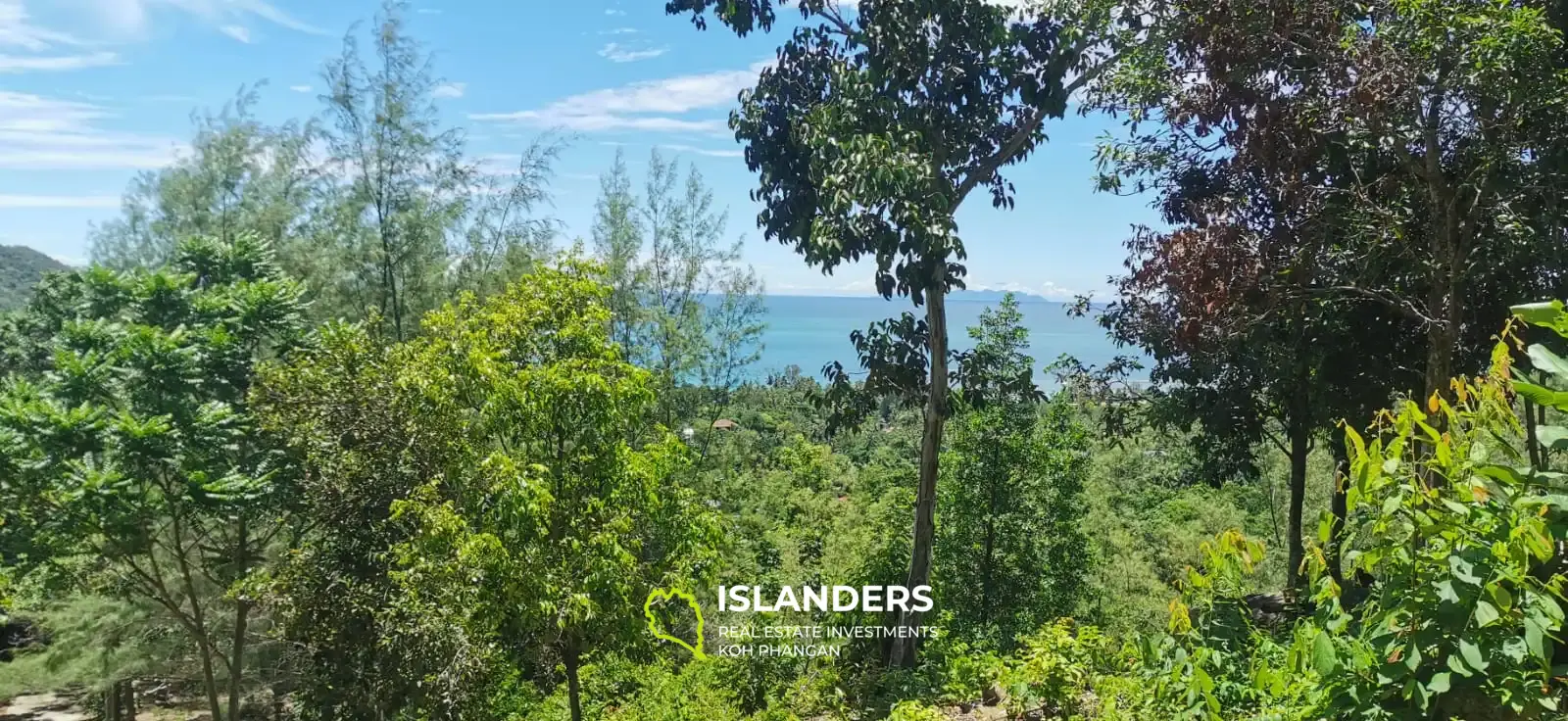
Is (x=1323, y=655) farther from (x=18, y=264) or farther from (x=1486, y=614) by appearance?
(x=18, y=264)

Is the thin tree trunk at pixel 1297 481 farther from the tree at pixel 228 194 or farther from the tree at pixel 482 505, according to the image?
the tree at pixel 228 194

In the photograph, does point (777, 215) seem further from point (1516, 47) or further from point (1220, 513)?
point (1220, 513)

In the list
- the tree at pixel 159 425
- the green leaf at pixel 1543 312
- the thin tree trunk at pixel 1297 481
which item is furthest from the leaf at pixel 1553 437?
the tree at pixel 159 425

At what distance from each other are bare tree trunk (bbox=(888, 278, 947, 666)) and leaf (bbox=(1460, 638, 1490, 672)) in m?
6.09

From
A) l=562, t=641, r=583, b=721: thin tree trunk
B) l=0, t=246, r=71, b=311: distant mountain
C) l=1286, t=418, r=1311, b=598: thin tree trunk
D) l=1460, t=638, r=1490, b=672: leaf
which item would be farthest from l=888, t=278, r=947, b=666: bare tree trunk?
l=0, t=246, r=71, b=311: distant mountain

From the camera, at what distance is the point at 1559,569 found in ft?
4.91

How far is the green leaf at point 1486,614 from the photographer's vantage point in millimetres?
1204

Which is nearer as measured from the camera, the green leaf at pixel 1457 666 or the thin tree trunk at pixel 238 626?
the green leaf at pixel 1457 666

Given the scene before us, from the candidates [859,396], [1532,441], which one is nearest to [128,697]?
[859,396]

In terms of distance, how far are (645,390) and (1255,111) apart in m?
4.58

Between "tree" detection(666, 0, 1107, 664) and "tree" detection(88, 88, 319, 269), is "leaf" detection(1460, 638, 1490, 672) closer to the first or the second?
"tree" detection(666, 0, 1107, 664)

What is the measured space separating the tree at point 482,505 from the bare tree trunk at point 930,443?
2202mm

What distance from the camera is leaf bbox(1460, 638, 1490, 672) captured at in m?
1.21

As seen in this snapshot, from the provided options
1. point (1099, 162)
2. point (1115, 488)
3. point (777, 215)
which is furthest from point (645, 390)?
point (1115, 488)
